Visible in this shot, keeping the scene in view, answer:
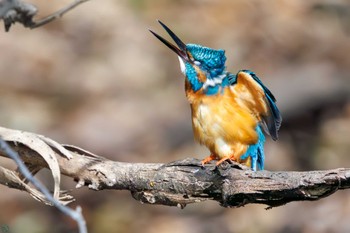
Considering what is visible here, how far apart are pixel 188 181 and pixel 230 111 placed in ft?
2.85

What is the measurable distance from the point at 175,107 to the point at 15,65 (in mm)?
1896

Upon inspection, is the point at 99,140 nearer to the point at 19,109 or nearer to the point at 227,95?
the point at 19,109

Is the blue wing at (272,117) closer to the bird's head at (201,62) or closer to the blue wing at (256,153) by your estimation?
the blue wing at (256,153)

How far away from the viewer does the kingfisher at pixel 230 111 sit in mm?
3887

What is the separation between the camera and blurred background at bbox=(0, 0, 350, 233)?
6.39 metres

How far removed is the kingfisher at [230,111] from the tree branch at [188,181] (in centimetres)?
60

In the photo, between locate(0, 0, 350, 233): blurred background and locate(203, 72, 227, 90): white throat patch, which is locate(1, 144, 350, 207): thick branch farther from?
locate(0, 0, 350, 233): blurred background

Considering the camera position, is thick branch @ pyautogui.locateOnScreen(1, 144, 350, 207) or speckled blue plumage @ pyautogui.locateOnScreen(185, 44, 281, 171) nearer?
thick branch @ pyautogui.locateOnScreen(1, 144, 350, 207)

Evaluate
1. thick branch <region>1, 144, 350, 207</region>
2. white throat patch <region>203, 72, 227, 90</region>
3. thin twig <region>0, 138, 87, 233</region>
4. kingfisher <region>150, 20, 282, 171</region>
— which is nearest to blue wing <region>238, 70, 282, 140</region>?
kingfisher <region>150, 20, 282, 171</region>


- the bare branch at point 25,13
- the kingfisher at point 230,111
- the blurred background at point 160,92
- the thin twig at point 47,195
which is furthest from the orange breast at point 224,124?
the blurred background at point 160,92

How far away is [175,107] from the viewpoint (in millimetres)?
7180

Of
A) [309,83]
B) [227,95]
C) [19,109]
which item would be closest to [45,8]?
[19,109]

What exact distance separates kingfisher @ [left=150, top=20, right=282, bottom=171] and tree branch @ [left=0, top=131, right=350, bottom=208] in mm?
604

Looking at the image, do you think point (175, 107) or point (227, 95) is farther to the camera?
point (175, 107)
